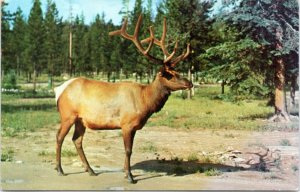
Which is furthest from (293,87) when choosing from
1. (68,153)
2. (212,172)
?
(68,153)

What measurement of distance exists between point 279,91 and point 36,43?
10.8 ft

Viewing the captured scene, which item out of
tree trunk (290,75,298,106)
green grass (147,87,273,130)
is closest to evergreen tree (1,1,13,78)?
green grass (147,87,273,130)

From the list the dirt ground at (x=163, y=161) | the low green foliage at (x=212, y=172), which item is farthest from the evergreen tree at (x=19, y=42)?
Answer: the low green foliage at (x=212, y=172)

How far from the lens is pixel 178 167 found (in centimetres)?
559

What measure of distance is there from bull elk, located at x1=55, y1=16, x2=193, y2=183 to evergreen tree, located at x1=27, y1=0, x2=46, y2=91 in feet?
4.02

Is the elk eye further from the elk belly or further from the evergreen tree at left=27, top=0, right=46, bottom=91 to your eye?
the evergreen tree at left=27, top=0, right=46, bottom=91

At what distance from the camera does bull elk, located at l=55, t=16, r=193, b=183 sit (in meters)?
5.04

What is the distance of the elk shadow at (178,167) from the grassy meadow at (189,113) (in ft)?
2.12

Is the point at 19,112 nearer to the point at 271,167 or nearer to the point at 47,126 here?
the point at 47,126

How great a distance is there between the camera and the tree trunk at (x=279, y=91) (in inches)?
238

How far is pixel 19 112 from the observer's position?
19.9ft

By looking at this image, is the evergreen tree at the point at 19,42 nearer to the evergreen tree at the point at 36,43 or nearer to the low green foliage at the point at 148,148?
the evergreen tree at the point at 36,43

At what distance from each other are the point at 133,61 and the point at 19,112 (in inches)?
63.2

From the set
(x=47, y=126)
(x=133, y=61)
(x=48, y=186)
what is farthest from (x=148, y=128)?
(x=48, y=186)
